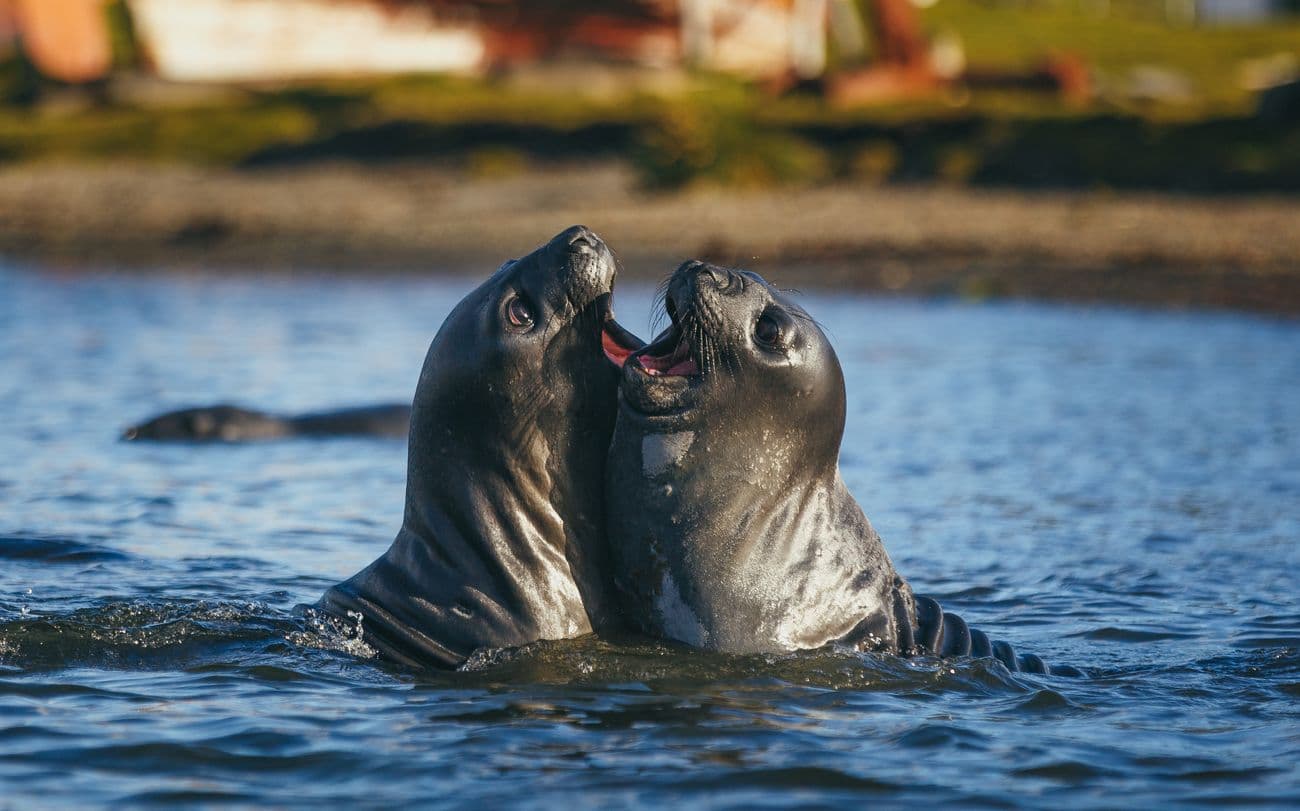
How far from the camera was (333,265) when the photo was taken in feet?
74.4

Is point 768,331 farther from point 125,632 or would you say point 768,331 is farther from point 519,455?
point 125,632

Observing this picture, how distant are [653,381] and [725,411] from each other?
27 cm

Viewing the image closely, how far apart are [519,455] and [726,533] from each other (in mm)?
690

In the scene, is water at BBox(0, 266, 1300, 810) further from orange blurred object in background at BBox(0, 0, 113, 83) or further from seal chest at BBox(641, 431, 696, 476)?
orange blurred object in background at BBox(0, 0, 113, 83)

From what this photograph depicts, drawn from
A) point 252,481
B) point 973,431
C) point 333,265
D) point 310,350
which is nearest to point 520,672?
point 252,481

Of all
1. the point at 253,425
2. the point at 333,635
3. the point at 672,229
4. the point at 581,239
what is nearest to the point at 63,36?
the point at 672,229

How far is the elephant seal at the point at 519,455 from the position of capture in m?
5.97

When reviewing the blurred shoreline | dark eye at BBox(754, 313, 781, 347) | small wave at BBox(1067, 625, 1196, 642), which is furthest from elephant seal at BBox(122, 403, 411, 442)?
dark eye at BBox(754, 313, 781, 347)

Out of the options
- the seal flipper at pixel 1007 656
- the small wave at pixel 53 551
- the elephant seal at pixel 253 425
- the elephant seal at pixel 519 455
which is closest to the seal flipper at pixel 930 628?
the seal flipper at pixel 1007 656

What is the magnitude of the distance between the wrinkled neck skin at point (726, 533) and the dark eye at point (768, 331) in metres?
0.20

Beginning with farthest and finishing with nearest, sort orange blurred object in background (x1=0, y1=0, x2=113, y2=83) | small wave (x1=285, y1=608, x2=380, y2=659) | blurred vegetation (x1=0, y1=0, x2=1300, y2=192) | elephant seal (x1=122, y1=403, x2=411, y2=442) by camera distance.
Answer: orange blurred object in background (x1=0, y1=0, x2=113, y2=83) < blurred vegetation (x1=0, y1=0, x2=1300, y2=192) < elephant seal (x1=122, y1=403, x2=411, y2=442) < small wave (x1=285, y1=608, x2=380, y2=659)

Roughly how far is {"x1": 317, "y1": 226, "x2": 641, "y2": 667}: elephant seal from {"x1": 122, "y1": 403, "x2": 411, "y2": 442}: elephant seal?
6494mm

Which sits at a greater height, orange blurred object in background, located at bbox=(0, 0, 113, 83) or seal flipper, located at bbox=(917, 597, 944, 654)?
orange blurred object in background, located at bbox=(0, 0, 113, 83)

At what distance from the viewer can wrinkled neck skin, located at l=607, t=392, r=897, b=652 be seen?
590 cm
